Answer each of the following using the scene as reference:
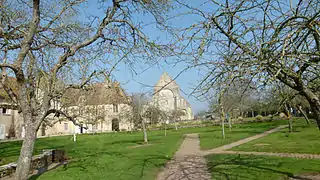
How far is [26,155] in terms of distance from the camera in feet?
22.9

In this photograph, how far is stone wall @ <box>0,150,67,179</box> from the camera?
1169cm

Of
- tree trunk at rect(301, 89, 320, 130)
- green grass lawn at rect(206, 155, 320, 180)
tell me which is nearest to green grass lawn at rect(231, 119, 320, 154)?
green grass lawn at rect(206, 155, 320, 180)

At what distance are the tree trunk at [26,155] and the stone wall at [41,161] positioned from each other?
215 inches

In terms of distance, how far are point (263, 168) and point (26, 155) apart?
297 inches

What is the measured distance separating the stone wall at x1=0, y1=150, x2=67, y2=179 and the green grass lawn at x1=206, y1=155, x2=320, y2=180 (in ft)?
27.0

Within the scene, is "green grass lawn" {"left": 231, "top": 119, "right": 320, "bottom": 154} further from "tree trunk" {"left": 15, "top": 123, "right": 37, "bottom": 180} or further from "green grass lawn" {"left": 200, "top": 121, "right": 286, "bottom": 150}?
"tree trunk" {"left": 15, "top": 123, "right": 37, "bottom": 180}

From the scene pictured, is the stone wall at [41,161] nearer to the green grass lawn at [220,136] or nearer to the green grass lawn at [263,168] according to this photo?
the green grass lawn at [263,168]

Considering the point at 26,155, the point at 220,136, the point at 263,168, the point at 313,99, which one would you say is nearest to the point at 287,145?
the point at 263,168

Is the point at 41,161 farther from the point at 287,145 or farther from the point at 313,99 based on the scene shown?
the point at 287,145

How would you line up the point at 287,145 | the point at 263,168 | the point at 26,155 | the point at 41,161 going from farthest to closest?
the point at 287,145, the point at 41,161, the point at 263,168, the point at 26,155

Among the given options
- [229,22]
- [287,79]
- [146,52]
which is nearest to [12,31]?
[146,52]

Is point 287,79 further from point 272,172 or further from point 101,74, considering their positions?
point 101,74

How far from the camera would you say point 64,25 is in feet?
29.2

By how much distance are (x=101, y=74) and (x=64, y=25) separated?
1.97 meters
